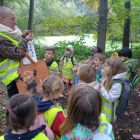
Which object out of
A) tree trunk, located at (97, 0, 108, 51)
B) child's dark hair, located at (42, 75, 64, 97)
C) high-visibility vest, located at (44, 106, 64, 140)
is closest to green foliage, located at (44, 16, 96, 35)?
tree trunk, located at (97, 0, 108, 51)

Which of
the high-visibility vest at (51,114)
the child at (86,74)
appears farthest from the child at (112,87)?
the high-visibility vest at (51,114)

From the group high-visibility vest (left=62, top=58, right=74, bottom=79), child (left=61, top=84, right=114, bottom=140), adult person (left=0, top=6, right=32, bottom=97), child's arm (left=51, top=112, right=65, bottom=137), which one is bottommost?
high-visibility vest (left=62, top=58, right=74, bottom=79)

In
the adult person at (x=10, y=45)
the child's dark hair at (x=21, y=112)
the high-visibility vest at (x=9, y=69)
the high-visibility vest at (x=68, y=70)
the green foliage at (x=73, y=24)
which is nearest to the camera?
the child's dark hair at (x=21, y=112)

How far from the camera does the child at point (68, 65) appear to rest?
8.27 m

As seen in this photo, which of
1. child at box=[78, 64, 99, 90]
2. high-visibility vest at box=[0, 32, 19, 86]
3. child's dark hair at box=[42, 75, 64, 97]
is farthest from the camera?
child at box=[78, 64, 99, 90]

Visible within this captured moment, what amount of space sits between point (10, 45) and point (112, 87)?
4.75 feet

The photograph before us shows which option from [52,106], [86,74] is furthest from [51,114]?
[86,74]

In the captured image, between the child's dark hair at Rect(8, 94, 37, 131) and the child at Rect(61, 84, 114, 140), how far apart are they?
318mm

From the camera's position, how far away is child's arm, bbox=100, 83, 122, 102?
4250mm

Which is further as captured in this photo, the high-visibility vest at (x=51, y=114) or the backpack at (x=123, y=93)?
the backpack at (x=123, y=93)

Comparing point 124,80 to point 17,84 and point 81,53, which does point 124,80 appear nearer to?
point 17,84

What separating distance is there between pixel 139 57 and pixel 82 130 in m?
12.0

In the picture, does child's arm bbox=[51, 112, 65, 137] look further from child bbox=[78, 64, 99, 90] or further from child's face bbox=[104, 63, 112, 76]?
child's face bbox=[104, 63, 112, 76]

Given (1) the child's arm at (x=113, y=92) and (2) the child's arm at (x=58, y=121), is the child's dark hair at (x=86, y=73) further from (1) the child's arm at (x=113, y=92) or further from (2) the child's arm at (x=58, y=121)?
(2) the child's arm at (x=58, y=121)
